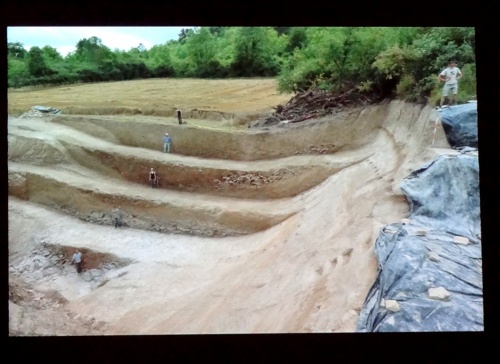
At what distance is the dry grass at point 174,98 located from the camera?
391 centimetres

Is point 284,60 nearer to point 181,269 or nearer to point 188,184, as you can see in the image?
point 188,184

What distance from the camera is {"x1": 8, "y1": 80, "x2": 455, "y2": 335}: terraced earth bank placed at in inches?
134

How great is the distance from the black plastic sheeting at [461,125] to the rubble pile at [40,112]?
3118 millimetres

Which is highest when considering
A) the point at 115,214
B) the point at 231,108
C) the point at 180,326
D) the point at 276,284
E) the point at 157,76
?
the point at 157,76

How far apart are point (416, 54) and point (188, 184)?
2113mm

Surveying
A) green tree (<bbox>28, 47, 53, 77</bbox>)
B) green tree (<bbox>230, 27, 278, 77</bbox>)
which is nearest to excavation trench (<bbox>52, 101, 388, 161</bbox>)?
green tree (<bbox>28, 47, 53, 77</bbox>)

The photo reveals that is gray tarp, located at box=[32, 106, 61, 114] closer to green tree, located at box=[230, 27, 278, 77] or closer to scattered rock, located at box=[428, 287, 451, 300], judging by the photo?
green tree, located at box=[230, 27, 278, 77]

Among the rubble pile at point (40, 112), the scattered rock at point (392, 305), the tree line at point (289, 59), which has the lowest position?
the scattered rock at point (392, 305)

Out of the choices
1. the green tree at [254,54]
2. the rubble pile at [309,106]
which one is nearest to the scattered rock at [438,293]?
the rubble pile at [309,106]

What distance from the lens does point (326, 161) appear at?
3.76 metres

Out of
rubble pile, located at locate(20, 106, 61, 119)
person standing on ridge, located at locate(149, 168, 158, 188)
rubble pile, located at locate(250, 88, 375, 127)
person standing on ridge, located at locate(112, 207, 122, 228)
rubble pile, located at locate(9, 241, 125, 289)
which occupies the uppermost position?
rubble pile, located at locate(20, 106, 61, 119)

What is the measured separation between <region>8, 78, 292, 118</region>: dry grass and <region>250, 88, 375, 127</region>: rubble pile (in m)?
0.08

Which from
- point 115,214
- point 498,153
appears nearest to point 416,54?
point 498,153

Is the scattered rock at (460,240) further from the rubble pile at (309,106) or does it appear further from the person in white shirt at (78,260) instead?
the person in white shirt at (78,260)
